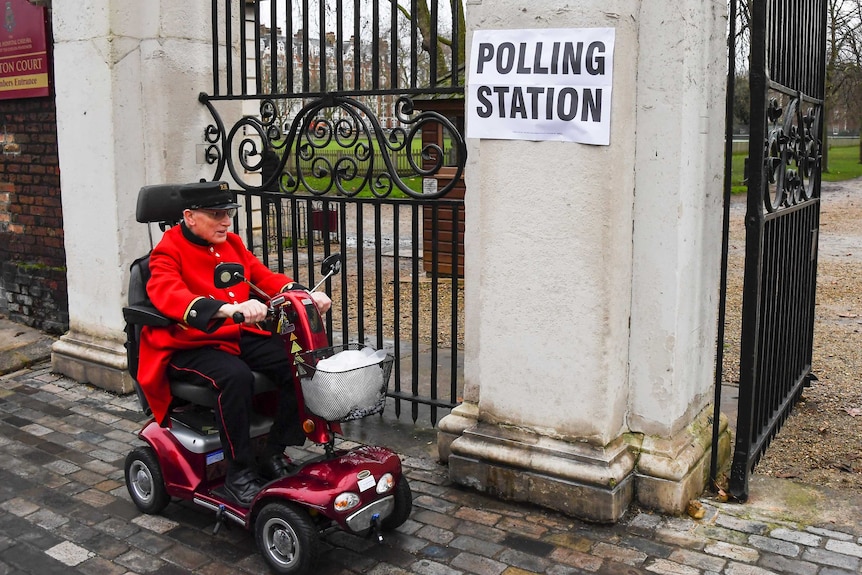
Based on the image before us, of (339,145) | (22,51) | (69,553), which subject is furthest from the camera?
(22,51)

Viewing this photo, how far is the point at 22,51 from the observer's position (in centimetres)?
680

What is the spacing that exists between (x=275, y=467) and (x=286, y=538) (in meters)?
0.49

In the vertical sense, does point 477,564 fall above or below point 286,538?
below

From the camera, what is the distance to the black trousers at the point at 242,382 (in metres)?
3.65

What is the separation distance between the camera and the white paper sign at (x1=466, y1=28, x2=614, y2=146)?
12.2 feet

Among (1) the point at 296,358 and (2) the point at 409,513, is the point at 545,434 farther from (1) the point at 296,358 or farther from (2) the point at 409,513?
(1) the point at 296,358

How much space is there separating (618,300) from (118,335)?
3.65 meters

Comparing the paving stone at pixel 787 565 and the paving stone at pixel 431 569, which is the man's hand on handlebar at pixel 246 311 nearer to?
Result: the paving stone at pixel 431 569

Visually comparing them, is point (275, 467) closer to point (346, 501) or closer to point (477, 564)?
point (346, 501)

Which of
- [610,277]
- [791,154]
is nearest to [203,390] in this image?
[610,277]

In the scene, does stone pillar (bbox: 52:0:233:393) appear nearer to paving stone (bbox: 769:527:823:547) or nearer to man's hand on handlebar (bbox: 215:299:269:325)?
man's hand on handlebar (bbox: 215:299:269:325)

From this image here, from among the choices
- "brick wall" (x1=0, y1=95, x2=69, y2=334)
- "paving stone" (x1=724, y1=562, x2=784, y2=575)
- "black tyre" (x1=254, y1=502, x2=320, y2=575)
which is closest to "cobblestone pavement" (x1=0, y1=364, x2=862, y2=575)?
"paving stone" (x1=724, y1=562, x2=784, y2=575)

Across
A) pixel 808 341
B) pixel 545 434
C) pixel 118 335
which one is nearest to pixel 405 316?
pixel 118 335

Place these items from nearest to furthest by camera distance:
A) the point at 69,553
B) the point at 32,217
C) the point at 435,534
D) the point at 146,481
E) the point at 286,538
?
the point at 286,538, the point at 69,553, the point at 435,534, the point at 146,481, the point at 32,217
